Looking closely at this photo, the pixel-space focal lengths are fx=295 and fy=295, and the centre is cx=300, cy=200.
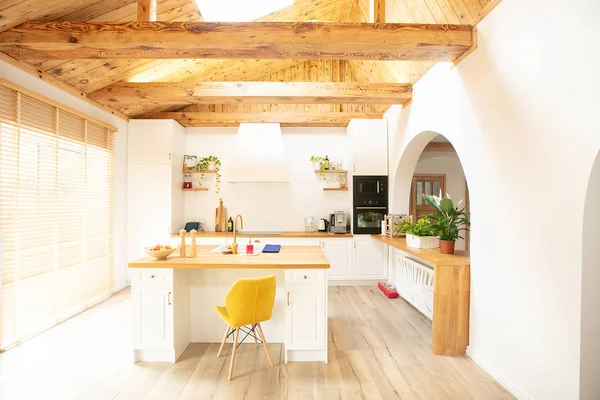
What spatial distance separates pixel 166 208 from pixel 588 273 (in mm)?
4921

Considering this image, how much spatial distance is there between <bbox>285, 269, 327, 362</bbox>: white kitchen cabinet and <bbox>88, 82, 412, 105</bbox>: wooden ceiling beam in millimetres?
2458

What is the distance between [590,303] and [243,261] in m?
2.24

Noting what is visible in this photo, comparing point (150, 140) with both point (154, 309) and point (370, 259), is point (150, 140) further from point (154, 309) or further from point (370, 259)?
point (370, 259)

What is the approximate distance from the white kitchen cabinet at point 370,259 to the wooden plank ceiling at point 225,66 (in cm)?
217

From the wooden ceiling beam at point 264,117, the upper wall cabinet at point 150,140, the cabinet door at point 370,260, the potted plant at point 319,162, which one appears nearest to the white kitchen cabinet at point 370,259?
the cabinet door at point 370,260

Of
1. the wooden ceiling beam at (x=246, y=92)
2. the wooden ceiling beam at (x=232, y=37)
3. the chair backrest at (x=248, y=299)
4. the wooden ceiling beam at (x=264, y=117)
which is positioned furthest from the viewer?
the wooden ceiling beam at (x=264, y=117)

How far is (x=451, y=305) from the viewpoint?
8.70ft

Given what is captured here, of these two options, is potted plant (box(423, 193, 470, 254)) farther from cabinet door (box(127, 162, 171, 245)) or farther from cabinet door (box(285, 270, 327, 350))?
cabinet door (box(127, 162, 171, 245))

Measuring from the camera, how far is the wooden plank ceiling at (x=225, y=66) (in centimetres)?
264

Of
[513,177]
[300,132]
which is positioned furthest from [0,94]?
[513,177]

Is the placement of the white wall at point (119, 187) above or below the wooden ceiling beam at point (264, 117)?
below

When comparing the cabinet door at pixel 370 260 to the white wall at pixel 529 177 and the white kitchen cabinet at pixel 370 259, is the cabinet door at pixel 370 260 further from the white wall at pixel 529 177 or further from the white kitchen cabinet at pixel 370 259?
the white wall at pixel 529 177

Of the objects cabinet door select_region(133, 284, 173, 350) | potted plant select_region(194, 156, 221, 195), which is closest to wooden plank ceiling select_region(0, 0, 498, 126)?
potted plant select_region(194, 156, 221, 195)

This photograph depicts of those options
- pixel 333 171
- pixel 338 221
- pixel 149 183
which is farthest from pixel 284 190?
pixel 149 183
